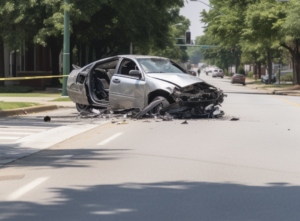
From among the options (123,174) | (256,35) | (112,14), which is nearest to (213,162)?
(123,174)

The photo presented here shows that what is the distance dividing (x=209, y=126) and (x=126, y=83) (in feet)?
9.46

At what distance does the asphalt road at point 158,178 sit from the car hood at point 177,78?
2.49 meters

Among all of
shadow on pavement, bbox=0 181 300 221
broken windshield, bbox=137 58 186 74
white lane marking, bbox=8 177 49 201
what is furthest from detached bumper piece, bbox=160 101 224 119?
shadow on pavement, bbox=0 181 300 221

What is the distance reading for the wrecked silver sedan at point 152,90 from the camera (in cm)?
1423

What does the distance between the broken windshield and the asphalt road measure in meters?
3.67

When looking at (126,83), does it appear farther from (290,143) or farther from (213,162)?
(213,162)

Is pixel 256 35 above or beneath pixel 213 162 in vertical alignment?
above

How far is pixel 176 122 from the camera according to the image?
14.0 meters

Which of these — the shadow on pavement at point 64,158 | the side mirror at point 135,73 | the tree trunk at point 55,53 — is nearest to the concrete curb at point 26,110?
the side mirror at point 135,73

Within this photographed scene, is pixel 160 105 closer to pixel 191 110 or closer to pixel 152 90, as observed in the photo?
pixel 152 90

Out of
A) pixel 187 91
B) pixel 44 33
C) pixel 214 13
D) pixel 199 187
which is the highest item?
pixel 214 13

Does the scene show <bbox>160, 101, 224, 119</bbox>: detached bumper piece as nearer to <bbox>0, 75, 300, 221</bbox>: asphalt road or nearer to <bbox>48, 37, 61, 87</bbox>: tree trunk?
<bbox>0, 75, 300, 221</bbox>: asphalt road

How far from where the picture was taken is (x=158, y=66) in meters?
15.5

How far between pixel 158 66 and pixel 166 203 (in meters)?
10.0
